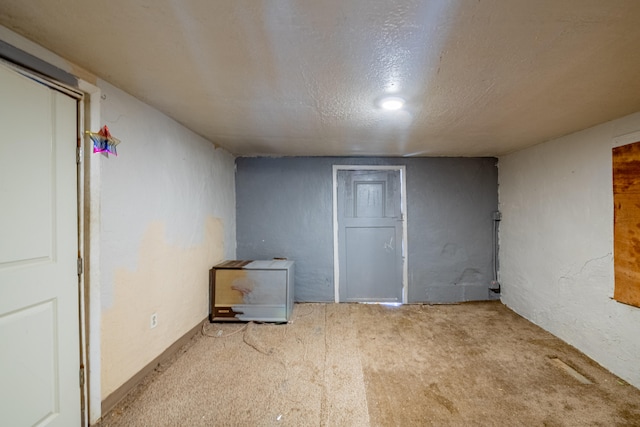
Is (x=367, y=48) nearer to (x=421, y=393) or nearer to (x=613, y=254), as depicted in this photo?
(x=421, y=393)

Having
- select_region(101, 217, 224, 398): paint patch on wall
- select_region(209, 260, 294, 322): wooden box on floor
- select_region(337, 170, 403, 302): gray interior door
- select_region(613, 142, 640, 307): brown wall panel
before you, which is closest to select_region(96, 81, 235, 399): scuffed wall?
select_region(101, 217, 224, 398): paint patch on wall

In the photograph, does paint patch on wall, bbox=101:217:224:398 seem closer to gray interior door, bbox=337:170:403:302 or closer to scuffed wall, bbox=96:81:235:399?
scuffed wall, bbox=96:81:235:399

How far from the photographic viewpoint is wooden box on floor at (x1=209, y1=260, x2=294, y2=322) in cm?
288

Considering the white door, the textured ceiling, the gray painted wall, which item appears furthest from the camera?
the gray painted wall

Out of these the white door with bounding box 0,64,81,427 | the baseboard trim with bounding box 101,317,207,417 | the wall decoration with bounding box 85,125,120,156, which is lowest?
the baseboard trim with bounding box 101,317,207,417

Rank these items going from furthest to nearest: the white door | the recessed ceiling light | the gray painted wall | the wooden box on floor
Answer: the gray painted wall → the wooden box on floor → the recessed ceiling light → the white door

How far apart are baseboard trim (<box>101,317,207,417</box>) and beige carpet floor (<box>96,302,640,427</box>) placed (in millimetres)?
42

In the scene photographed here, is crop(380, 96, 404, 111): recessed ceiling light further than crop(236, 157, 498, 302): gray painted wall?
No

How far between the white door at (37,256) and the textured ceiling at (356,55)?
0.34 metres

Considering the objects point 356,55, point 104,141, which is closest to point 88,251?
point 104,141

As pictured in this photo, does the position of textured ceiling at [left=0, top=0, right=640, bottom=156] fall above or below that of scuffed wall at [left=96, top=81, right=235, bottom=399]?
above

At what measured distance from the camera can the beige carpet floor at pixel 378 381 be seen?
158 centimetres

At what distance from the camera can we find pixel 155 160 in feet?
6.45

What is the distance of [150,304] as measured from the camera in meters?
1.91
